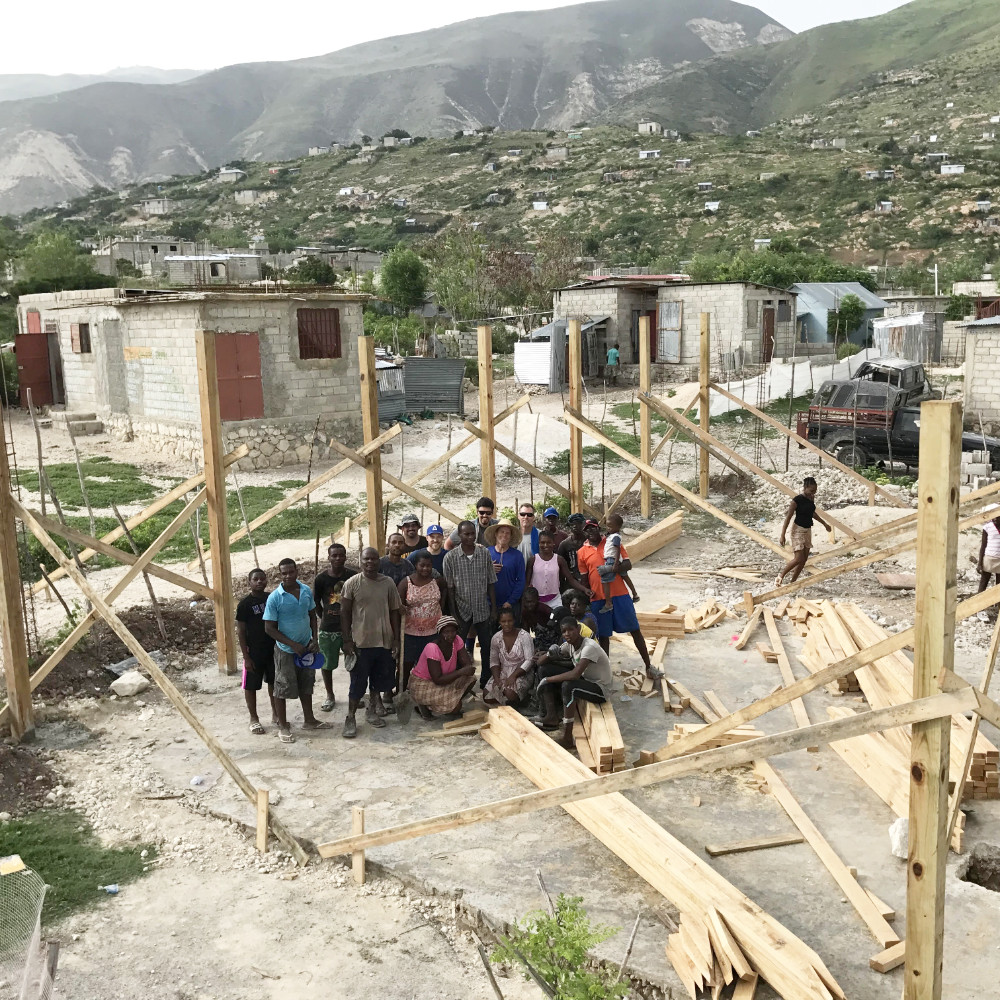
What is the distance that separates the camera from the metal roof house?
1495 inches

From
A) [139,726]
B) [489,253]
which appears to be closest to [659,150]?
[489,253]

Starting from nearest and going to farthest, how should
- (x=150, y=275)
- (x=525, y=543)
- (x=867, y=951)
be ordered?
1. (x=867, y=951)
2. (x=525, y=543)
3. (x=150, y=275)

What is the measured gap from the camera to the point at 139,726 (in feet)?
26.8

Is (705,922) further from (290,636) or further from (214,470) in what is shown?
(214,470)

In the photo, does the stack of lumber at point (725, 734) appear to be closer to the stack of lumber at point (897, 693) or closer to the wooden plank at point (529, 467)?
the stack of lumber at point (897, 693)

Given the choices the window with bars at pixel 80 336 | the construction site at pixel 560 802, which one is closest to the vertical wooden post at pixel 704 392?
the construction site at pixel 560 802

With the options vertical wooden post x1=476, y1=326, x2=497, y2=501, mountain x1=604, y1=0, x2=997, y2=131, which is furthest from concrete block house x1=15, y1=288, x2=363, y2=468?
mountain x1=604, y1=0, x2=997, y2=131

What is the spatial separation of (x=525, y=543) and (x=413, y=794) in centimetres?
301

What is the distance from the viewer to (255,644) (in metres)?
7.77

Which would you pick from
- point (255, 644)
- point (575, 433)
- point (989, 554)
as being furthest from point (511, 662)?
point (575, 433)

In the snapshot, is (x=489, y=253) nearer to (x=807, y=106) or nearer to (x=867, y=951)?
(x=867, y=951)

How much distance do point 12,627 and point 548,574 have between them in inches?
175

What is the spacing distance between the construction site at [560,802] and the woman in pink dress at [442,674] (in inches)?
8.8

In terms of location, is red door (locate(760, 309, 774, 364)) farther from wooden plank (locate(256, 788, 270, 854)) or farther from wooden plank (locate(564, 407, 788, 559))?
wooden plank (locate(256, 788, 270, 854))
